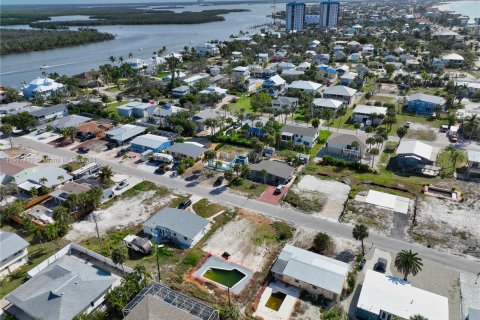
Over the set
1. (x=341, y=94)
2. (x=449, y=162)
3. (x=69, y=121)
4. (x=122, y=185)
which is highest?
(x=341, y=94)

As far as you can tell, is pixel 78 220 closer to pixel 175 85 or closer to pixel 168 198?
pixel 168 198

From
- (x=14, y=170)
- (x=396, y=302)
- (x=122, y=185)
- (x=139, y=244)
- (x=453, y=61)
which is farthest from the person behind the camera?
(x=453, y=61)

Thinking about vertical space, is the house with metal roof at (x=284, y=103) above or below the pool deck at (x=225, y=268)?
above

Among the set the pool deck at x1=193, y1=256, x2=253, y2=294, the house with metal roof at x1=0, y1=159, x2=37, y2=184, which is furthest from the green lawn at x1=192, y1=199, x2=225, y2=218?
the house with metal roof at x1=0, y1=159, x2=37, y2=184

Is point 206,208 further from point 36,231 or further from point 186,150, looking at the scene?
point 36,231

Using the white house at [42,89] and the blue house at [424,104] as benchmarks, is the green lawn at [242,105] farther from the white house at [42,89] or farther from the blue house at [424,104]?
the white house at [42,89]

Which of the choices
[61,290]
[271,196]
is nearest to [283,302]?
[271,196]

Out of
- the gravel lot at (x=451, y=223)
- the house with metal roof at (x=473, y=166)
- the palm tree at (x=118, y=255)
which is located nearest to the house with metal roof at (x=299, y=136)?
the gravel lot at (x=451, y=223)

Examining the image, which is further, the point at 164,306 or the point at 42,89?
the point at 42,89

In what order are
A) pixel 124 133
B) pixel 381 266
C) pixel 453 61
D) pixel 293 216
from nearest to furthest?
pixel 381 266
pixel 293 216
pixel 124 133
pixel 453 61
